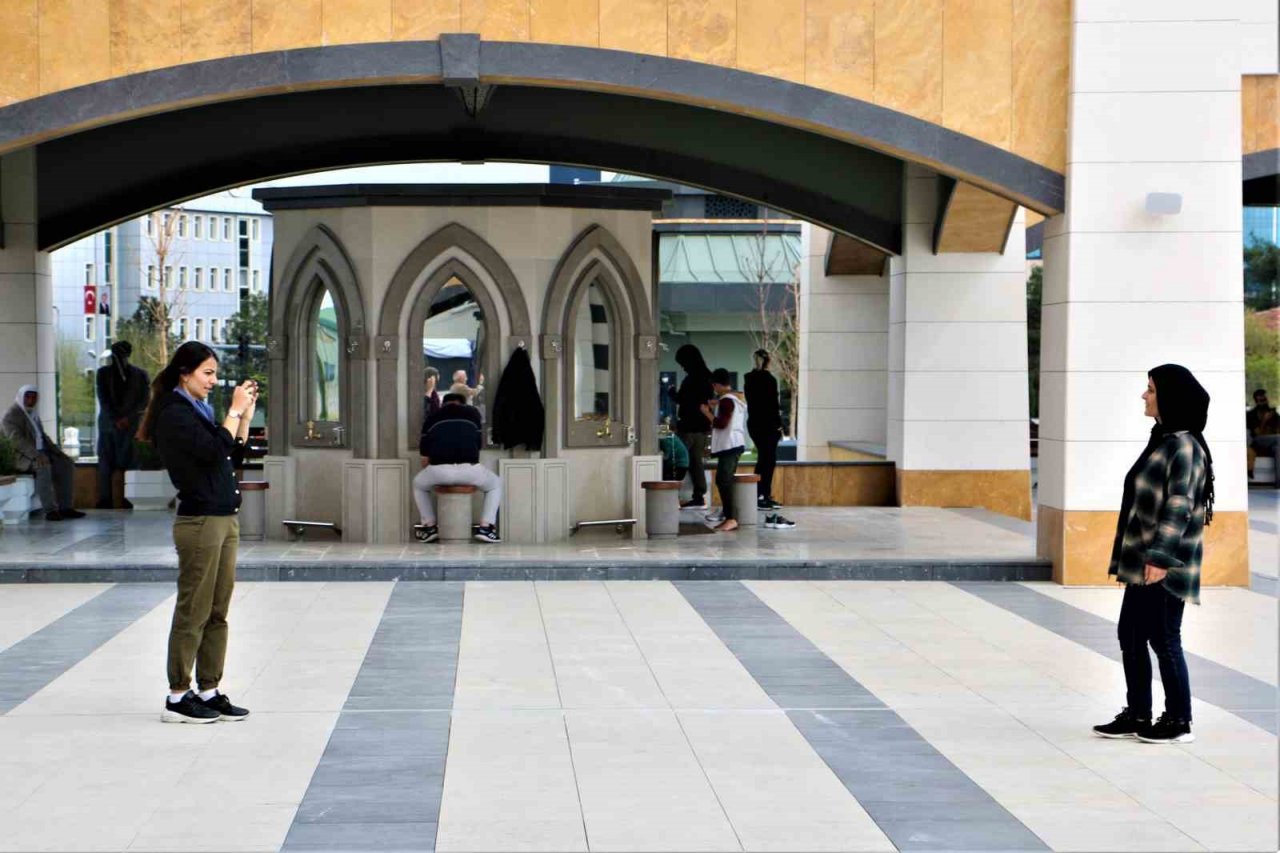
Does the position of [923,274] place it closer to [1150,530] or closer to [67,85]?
[67,85]

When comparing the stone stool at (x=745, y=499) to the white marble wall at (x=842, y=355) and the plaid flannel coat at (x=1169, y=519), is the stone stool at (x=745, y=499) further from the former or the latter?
the plaid flannel coat at (x=1169, y=519)

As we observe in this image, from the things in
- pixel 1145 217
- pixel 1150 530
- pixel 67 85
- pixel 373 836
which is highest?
pixel 67 85

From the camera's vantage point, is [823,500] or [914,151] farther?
[823,500]

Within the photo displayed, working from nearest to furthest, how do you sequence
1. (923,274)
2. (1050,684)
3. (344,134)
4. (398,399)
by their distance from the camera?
1. (1050,684)
2. (398,399)
3. (344,134)
4. (923,274)

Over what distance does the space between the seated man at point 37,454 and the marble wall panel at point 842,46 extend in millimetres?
8710

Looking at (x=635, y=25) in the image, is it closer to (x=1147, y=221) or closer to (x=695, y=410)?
(x=1147, y=221)

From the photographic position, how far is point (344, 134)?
56.8 feet

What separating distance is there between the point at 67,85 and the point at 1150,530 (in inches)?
329

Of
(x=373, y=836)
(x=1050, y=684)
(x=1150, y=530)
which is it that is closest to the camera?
(x=373, y=836)

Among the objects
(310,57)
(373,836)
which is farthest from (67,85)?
(373,836)

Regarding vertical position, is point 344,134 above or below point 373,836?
above

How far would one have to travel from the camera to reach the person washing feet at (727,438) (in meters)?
16.2

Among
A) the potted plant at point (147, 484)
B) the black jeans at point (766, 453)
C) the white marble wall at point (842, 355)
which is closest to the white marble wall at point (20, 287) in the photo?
the potted plant at point (147, 484)

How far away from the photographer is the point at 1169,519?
7645mm
